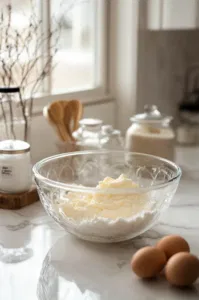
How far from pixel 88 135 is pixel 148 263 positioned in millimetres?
716

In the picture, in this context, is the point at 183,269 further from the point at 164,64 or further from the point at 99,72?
the point at 164,64

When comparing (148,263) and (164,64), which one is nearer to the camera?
(148,263)

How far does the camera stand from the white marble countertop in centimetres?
84

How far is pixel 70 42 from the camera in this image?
6.13 ft

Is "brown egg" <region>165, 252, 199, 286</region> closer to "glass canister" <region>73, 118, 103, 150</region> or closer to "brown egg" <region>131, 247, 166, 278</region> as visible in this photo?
"brown egg" <region>131, 247, 166, 278</region>

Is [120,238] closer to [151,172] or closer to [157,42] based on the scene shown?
[151,172]

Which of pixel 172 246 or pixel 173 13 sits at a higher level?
pixel 173 13

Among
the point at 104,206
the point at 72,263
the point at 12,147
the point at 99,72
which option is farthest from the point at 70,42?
the point at 72,263

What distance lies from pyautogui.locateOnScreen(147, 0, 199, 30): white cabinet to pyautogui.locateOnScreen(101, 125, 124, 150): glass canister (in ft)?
1.77

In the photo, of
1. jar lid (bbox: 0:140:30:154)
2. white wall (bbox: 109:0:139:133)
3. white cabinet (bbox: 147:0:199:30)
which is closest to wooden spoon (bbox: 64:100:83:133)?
jar lid (bbox: 0:140:30:154)

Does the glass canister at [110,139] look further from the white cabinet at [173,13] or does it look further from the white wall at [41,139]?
the white cabinet at [173,13]

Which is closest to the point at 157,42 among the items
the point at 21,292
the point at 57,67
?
the point at 57,67

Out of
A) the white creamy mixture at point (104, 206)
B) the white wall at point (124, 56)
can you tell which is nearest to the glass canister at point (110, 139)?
the white wall at point (124, 56)

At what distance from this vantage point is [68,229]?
40.8 inches
